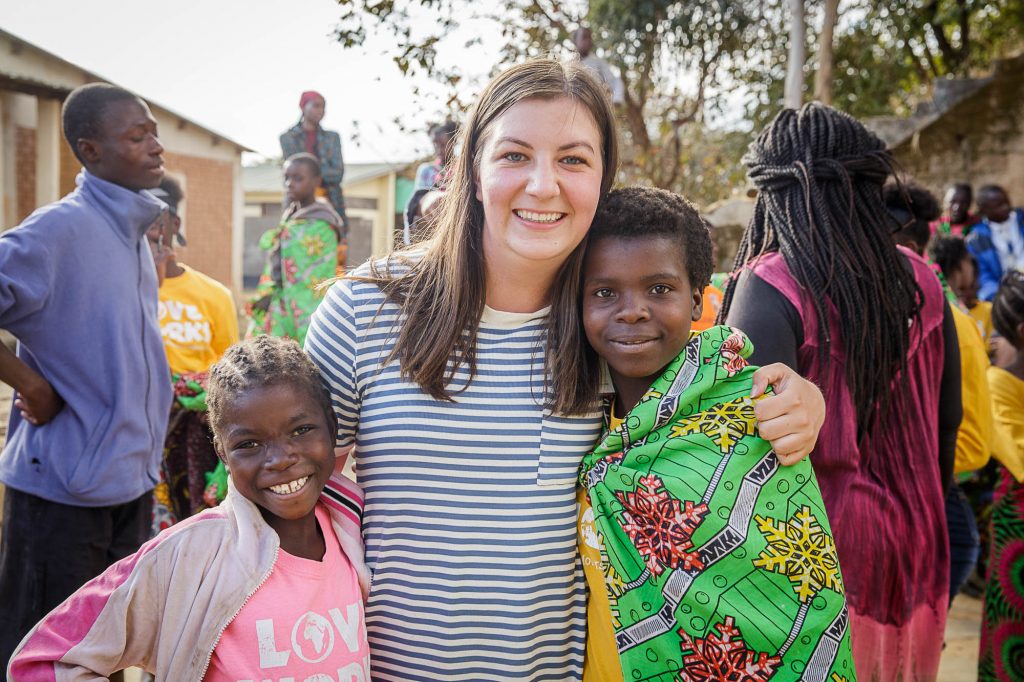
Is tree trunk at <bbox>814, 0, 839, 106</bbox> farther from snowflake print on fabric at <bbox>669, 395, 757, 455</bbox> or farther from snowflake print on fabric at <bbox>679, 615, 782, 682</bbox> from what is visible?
snowflake print on fabric at <bbox>679, 615, 782, 682</bbox>

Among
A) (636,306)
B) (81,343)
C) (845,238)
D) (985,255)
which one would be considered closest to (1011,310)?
(845,238)

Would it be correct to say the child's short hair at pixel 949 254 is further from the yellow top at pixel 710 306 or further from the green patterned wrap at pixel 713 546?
the green patterned wrap at pixel 713 546

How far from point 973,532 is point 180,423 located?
3.39 metres

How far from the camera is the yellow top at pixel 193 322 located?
3.93 metres

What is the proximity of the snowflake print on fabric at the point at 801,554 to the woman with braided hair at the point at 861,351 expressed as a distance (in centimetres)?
34

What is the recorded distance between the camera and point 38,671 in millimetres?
1470

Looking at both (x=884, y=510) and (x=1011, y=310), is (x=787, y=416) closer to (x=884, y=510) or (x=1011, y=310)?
(x=884, y=510)

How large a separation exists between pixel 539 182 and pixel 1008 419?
2.49 metres

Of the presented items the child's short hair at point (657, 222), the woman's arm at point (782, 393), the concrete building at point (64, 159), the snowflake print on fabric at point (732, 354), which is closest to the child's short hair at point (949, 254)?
the woman's arm at point (782, 393)

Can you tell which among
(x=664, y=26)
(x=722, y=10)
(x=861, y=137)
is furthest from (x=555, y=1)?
(x=861, y=137)

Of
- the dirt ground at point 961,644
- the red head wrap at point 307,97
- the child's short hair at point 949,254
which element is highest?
the red head wrap at point 307,97

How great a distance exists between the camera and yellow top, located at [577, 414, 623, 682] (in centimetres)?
173

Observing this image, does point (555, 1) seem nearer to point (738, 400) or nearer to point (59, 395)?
point (59, 395)

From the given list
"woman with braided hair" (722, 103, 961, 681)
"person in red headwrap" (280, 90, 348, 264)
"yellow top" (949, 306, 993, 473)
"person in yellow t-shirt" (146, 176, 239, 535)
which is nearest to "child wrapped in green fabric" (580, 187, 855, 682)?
"woman with braided hair" (722, 103, 961, 681)
